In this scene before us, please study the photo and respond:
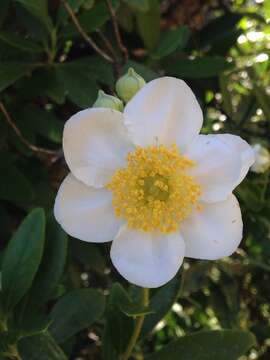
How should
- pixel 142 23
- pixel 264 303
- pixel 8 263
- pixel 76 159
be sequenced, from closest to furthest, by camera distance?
pixel 76 159 → pixel 8 263 → pixel 142 23 → pixel 264 303

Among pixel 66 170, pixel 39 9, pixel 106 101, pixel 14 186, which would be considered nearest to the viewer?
pixel 106 101

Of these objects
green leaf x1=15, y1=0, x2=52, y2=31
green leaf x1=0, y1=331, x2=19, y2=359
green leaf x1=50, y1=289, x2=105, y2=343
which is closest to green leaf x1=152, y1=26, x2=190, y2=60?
green leaf x1=15, y1=0, x2=52, y2=31

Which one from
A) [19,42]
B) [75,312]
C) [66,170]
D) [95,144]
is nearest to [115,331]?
[75,312]

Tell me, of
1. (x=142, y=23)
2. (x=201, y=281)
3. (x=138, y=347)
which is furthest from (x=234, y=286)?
(x=142, y=23)

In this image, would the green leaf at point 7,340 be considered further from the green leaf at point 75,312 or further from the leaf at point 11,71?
the leaf at point 11,71

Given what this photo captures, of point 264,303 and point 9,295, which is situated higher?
point 9,295

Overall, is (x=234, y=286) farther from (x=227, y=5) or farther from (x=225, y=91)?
(x=227, y=5)

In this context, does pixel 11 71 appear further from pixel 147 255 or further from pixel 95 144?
pixel 147 255
